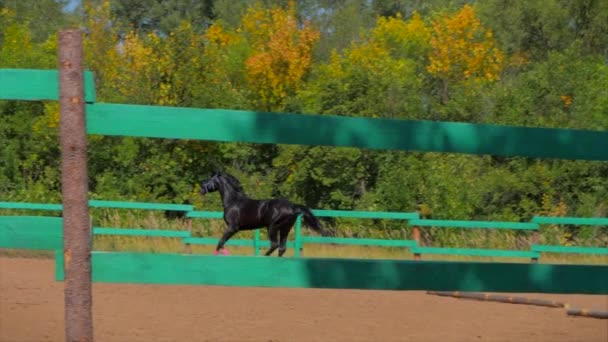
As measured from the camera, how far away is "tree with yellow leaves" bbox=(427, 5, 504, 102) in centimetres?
2964

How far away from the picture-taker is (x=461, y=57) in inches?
1182

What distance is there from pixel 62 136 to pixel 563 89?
71.3 feet

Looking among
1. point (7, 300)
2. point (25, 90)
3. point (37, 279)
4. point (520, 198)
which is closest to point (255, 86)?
point (520, 198)

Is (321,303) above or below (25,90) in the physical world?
below

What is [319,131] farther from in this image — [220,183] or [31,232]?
[220,183]

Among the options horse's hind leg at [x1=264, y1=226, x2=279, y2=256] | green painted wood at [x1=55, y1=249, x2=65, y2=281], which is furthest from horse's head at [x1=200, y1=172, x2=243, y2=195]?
green painted wood at [x1=55, y1=249, x2=65, y2=281]

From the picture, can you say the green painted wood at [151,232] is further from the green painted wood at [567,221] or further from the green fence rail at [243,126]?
the green fence rail at [243,126]

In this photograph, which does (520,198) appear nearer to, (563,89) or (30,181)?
(563,89)

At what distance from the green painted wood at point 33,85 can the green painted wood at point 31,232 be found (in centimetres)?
37

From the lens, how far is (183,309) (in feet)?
28.9

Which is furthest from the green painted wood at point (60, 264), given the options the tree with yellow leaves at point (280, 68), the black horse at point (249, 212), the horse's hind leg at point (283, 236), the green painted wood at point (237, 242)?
the tree with yellow leaves at point (280, 68)

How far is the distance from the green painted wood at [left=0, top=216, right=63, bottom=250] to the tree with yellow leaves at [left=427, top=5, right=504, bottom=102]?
26.4 m

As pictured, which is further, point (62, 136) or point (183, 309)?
point (183, 309)

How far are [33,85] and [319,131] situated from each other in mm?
877
